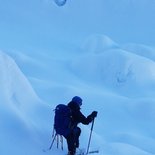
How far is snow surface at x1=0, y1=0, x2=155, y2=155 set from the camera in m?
9.39

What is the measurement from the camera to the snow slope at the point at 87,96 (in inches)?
349

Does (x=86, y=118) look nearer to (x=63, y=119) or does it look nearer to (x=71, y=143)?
(x=63, y=119)

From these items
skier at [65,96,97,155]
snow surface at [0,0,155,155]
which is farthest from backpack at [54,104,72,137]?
snow surface at [0,0,155,155]

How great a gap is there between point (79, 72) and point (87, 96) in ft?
17.1

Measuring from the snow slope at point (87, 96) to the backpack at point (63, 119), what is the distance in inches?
30.5

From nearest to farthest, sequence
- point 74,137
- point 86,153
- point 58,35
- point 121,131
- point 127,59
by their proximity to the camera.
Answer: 1. point 74,137
2. point 86,153
3. point 121,131
4. point 127,59
5. point 58,35

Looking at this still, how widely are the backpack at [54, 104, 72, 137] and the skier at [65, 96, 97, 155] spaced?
0.13 meters

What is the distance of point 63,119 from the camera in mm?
7879

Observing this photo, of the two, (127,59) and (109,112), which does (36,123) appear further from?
(127,59)

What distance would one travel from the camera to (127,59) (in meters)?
21.8

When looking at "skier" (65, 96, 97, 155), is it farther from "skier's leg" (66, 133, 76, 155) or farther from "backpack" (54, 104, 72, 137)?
"backpack" (54, 104, 72, 137)

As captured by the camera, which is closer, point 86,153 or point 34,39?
point 86,153

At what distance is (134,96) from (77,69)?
4.73 m

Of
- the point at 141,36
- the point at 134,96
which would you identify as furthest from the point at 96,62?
the point at 141,36
